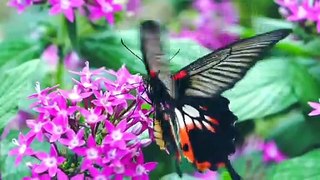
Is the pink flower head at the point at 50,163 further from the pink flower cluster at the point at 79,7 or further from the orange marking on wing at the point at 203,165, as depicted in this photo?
the pink flower cluster at the point at 79,7

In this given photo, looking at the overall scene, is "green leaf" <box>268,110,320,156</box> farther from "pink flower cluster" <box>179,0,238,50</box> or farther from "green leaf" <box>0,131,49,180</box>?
"green leaf" <box>0,131,49,180</box>

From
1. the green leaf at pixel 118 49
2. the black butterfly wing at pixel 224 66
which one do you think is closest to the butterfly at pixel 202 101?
the black butterfly wing at pixel 224 66

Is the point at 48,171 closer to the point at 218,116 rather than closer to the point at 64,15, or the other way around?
the point at 218,116

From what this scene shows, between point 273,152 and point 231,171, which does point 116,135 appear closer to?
point 231,171

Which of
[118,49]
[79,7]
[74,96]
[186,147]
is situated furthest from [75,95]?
[118,49]

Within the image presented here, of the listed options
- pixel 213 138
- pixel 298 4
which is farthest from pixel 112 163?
pixel 298 4
